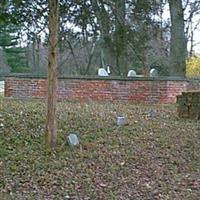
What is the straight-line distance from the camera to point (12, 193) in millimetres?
5469

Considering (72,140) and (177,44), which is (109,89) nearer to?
(177,44)

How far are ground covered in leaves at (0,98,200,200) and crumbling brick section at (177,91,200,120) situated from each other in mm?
1302

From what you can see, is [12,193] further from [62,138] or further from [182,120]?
[182,120]

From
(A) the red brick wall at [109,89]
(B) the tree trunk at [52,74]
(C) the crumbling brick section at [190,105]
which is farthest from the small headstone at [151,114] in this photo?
(B) the tree trunk at [52,74]

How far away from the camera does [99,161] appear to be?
680cm

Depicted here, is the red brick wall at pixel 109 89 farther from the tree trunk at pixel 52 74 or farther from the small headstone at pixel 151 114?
the tree trunk at pixel 52 74

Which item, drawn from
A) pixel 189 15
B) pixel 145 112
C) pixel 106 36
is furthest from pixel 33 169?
pixel 189 15

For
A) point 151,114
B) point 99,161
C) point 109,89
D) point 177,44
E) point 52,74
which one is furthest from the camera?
point 177,44

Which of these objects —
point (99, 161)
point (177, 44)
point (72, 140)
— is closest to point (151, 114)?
point (72, 140)

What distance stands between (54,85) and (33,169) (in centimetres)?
134

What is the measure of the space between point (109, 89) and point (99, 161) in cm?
861

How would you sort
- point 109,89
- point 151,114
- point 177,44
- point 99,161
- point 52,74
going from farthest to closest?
point 177,44, point 109,89, point 151,114, point 52,74, point 99,161

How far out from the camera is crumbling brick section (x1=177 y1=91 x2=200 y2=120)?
11062 millimetres

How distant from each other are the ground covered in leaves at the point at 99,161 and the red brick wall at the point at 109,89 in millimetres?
5450
